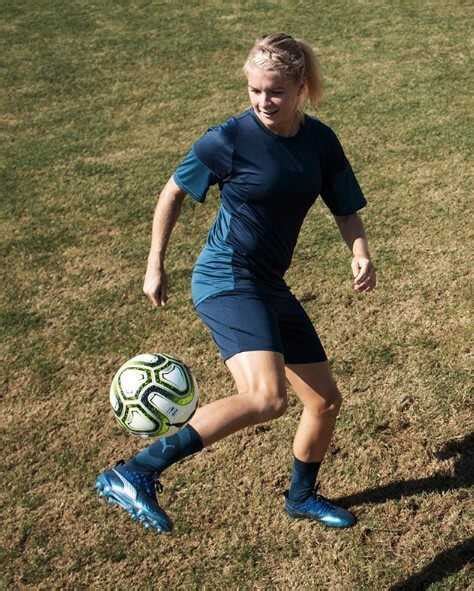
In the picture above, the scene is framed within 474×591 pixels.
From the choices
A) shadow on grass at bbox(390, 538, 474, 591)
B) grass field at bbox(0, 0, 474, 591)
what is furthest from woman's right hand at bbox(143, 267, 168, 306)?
shadow on grass at bbox(390, 538, 474, 591)

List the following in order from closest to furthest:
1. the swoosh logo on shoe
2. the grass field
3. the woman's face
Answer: the woman's face
the swoosh logo on shoe
the grass field

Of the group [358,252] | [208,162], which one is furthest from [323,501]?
[208,162]

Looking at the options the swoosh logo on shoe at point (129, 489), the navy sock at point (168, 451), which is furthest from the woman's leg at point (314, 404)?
the swoosh logo on shoe at point (129, 489)

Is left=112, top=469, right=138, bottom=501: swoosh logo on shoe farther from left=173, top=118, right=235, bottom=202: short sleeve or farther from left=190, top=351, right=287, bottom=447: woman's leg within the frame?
left=173, top=118, right=235, bottom=202: short sleeve

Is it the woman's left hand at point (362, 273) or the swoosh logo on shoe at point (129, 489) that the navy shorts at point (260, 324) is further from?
the swoosh logo on shoe at point (129, 489)

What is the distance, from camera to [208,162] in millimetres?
3865

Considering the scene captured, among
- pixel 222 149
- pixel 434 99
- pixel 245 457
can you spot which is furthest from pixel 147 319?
pixel 434 99

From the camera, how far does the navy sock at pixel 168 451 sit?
143 inches

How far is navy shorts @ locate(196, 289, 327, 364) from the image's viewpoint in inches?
149

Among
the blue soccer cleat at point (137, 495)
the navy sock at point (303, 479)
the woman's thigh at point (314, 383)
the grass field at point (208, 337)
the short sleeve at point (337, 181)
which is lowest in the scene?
the grass field at point (208, 337)

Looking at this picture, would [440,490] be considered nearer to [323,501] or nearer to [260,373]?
[323,501]

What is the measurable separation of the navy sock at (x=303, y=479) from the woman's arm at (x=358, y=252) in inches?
41.4

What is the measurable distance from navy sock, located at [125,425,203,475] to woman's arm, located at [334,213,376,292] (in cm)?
121

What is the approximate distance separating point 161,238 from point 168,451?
3.63 feet
